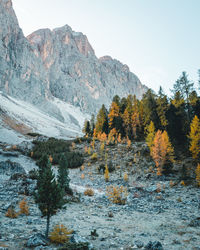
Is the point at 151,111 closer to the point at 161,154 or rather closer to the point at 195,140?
the point at 195,140

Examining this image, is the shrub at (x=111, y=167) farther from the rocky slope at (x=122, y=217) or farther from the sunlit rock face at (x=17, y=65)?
the sunlit rock face at (x=17, y=65)

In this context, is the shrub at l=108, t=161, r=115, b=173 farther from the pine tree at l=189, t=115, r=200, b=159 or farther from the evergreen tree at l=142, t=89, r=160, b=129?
the evergreen tree at l=142, t=89, r=160, b=129

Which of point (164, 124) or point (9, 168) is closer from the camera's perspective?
point (9, 168)

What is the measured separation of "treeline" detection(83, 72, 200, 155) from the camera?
1294 inches

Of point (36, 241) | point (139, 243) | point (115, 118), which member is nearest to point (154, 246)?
point (139, 243)

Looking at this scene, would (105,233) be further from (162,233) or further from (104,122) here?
(104,122)

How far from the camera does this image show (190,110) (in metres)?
33.2

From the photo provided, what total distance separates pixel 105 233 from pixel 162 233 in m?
3.04

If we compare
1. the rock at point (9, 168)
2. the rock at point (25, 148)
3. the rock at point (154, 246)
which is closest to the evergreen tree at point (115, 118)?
the rock at point (25, 148)

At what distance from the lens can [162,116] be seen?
37.6m

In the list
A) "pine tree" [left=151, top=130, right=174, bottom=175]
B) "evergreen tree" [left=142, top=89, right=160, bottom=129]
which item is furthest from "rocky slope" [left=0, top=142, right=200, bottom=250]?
"evergreen tree" [left=142, top=89, right=160, bottom=129]

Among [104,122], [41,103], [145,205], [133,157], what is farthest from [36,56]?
[145,205]

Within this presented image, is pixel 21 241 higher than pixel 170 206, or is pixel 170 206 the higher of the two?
pixel 21 241

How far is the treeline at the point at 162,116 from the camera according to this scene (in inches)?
1294
